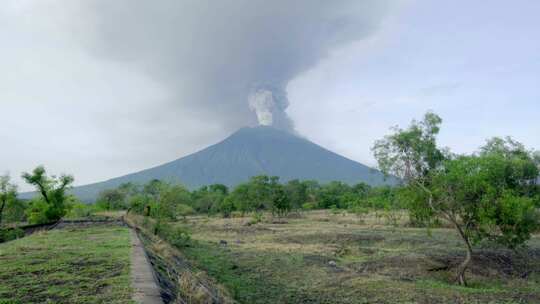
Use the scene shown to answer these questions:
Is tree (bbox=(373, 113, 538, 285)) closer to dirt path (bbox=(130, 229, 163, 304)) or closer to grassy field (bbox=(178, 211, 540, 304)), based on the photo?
grassy field (bbox=(178, 211, 540, 304))

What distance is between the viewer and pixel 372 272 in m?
16.0

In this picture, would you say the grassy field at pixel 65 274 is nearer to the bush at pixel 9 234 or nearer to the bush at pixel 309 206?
the bush at pixel 9 234

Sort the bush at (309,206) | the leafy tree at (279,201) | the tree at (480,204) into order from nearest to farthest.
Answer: the tree at (480,204) → the leafy tree at (279,201) → the bush at (309,206)

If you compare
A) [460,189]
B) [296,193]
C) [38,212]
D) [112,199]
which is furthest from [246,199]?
[460,189]

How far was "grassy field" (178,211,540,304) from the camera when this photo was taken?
1159 centimetres

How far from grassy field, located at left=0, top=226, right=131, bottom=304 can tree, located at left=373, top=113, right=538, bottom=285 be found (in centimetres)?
1435

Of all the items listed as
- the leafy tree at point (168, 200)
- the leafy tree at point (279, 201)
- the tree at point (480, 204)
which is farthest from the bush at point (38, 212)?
the tree at point (480, 204)

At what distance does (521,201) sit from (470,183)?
220cm

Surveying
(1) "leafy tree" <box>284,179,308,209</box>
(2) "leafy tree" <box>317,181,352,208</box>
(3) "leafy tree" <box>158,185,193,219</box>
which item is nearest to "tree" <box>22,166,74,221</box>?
(3) "leafy tree" <box>158,185,193,219</box>

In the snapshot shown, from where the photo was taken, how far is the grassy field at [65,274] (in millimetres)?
5855

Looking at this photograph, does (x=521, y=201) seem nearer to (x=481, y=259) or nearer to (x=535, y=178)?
(x=481, y=259)

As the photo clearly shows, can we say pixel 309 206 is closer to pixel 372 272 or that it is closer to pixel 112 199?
pixel 112 199

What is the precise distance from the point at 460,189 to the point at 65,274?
1592 centimetres

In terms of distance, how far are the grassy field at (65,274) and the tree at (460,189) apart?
14.3 meters
